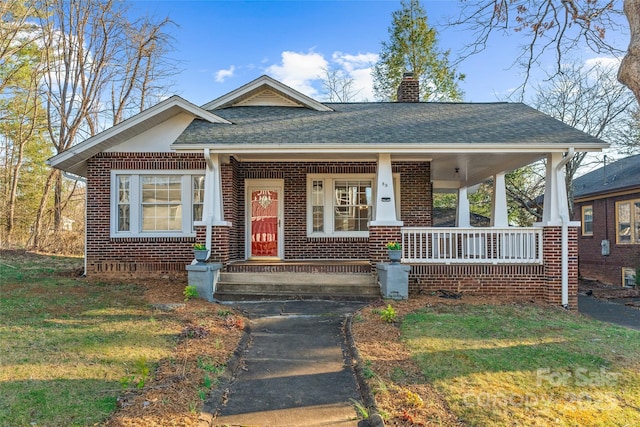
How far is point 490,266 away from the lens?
8.95 m

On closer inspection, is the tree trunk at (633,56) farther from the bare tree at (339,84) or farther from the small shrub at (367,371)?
the bare tree at (339,84)

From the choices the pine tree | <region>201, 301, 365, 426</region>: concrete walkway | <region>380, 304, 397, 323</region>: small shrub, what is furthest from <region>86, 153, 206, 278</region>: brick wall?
the pine tree

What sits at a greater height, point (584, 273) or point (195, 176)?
point (195, 176)

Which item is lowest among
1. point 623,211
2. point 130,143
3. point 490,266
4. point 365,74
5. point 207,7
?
point 490,266

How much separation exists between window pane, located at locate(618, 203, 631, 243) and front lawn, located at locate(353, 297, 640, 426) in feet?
40.4

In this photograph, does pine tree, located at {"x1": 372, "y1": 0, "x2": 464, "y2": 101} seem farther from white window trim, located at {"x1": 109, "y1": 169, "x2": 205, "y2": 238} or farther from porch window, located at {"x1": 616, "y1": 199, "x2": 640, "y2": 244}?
white window trim, located at {"x1": 109, "y1": 169, "x2": 205, "y2": 238}

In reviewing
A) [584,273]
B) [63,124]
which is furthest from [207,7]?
[584,273]

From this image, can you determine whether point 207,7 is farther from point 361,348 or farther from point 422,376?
point 422,376

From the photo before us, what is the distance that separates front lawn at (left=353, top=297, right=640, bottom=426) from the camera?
11.8 feet

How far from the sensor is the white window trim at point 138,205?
10.7m

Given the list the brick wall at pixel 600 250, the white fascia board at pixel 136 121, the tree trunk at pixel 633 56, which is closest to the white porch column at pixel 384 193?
the white fascia board at pixel 136 121

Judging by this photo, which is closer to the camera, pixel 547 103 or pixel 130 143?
pixel 130 143

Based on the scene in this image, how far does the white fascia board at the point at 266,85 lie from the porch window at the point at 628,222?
12961 millimetres

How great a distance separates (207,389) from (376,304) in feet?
14.1
